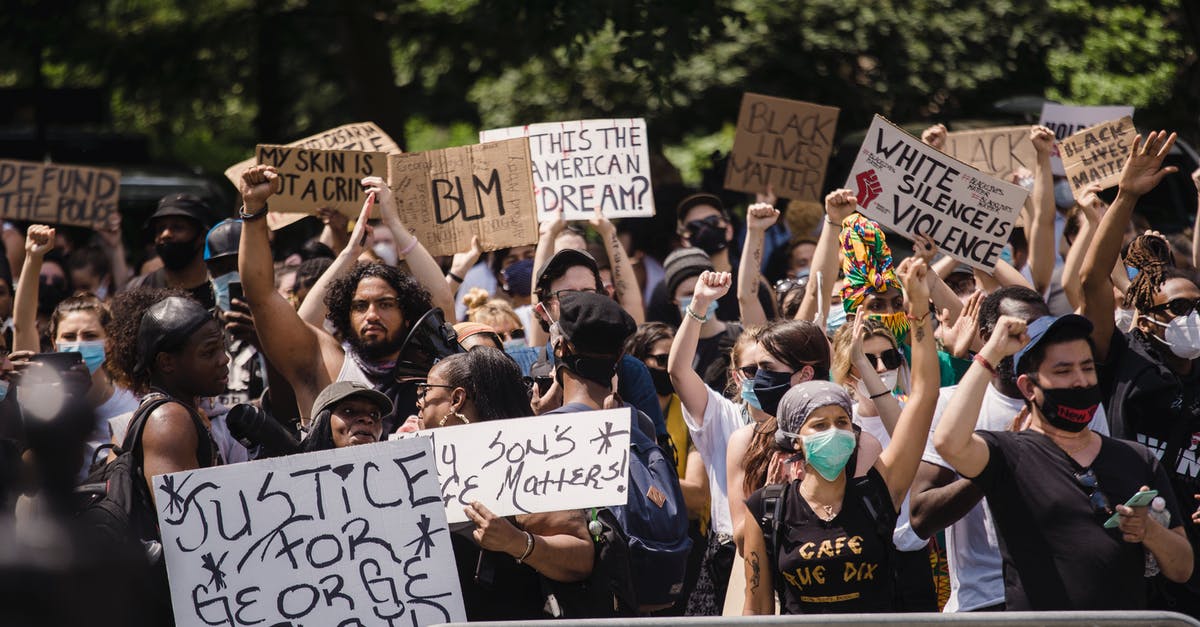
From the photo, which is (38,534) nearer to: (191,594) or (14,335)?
(191,594)

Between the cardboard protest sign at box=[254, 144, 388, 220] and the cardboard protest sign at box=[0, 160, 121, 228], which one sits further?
the cardboard protest sign at box=[0, 160, 121, 228]

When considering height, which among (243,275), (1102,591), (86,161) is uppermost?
(86,161)

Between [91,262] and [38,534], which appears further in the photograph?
[91,262]

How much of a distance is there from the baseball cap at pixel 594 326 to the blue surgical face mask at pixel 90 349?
2.80 meters

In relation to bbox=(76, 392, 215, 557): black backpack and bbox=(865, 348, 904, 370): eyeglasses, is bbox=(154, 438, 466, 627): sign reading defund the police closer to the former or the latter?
bbox=(76, 392, 215, 557): black backpack

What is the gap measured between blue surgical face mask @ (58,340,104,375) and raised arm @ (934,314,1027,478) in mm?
4153

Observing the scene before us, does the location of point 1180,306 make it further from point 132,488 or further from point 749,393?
point 132,488

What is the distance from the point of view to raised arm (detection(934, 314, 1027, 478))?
446cm

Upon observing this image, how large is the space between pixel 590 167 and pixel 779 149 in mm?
1531

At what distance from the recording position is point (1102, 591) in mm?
4492

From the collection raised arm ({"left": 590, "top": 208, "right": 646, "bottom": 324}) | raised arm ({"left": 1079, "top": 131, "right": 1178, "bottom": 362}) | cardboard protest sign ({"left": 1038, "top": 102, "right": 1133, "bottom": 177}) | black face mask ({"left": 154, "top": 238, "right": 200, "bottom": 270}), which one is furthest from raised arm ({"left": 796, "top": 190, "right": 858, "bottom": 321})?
black face mask ({"left": 154, "top": 238, "right": 200, "bottom": 270})

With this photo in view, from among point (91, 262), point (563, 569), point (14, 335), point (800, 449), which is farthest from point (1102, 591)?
point (91, 262)

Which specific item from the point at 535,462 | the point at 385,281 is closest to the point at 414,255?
the point at 385,281

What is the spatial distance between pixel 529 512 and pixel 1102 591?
172cm
